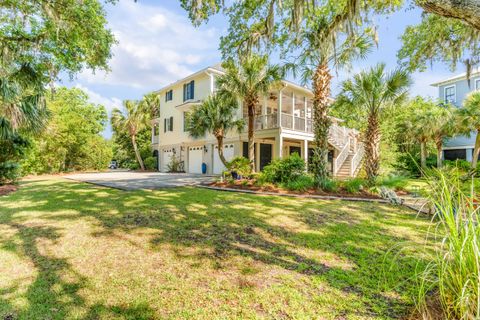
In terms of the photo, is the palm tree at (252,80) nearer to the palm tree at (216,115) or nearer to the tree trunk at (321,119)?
the palm tree at (216,115)

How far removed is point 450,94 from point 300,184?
21.9 metres

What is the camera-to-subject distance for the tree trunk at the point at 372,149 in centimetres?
1038

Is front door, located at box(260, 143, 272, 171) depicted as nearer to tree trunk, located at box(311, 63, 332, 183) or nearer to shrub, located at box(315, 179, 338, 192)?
tree trunk, located at box(311, 63, 332, 183)

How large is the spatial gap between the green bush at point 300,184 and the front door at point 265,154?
8.81 metres

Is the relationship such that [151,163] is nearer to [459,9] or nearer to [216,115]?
[216,115]

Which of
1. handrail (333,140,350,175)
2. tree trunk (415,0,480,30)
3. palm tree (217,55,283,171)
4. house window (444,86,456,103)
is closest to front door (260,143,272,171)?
handrail (333,140,350,175)

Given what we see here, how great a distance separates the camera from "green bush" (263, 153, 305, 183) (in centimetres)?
1098

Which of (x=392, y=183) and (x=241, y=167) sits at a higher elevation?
(x=241, y=167)

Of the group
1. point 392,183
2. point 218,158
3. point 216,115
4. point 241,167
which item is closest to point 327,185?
point 392,183

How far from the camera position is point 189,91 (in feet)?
69.5

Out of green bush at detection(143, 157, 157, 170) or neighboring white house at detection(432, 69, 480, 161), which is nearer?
neighboring white house at detection(432, 69, 480, 161)

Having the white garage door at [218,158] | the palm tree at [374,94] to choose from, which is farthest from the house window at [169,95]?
the palm tree at [374,94]

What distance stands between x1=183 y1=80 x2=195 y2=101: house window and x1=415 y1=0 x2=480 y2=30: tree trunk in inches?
750

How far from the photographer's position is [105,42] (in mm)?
8656
